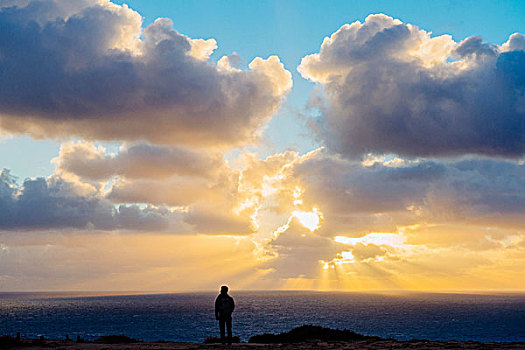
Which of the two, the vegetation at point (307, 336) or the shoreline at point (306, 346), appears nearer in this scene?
the shoreline at point (306, 346)

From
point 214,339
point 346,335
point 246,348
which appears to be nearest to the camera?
point 246,348

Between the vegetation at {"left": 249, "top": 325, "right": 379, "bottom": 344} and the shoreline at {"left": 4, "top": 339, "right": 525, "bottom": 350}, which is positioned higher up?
the shoreline at {"left": 4, "top": 339, "right": 525, "bottom": 350}

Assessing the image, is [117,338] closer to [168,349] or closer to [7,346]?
[7,346]

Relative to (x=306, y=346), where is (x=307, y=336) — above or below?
A: below

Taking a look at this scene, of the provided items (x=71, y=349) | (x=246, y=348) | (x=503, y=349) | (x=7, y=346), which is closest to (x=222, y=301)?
(x=246, y=348)

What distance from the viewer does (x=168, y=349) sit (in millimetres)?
21062

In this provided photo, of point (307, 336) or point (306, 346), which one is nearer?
point (306, 346)

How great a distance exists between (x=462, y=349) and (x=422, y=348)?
1.51 metres

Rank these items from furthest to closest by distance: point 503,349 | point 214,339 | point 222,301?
1. point 214,339
2. point 222,301
3. point 503,349

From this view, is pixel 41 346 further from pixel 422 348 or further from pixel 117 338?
pixel 422 348

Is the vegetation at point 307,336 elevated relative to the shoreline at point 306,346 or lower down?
lower down

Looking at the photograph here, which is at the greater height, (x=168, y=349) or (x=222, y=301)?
(x=222, y=301)

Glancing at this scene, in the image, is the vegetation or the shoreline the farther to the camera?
the vegetation

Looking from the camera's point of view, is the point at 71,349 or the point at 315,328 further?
the point at 315,328
